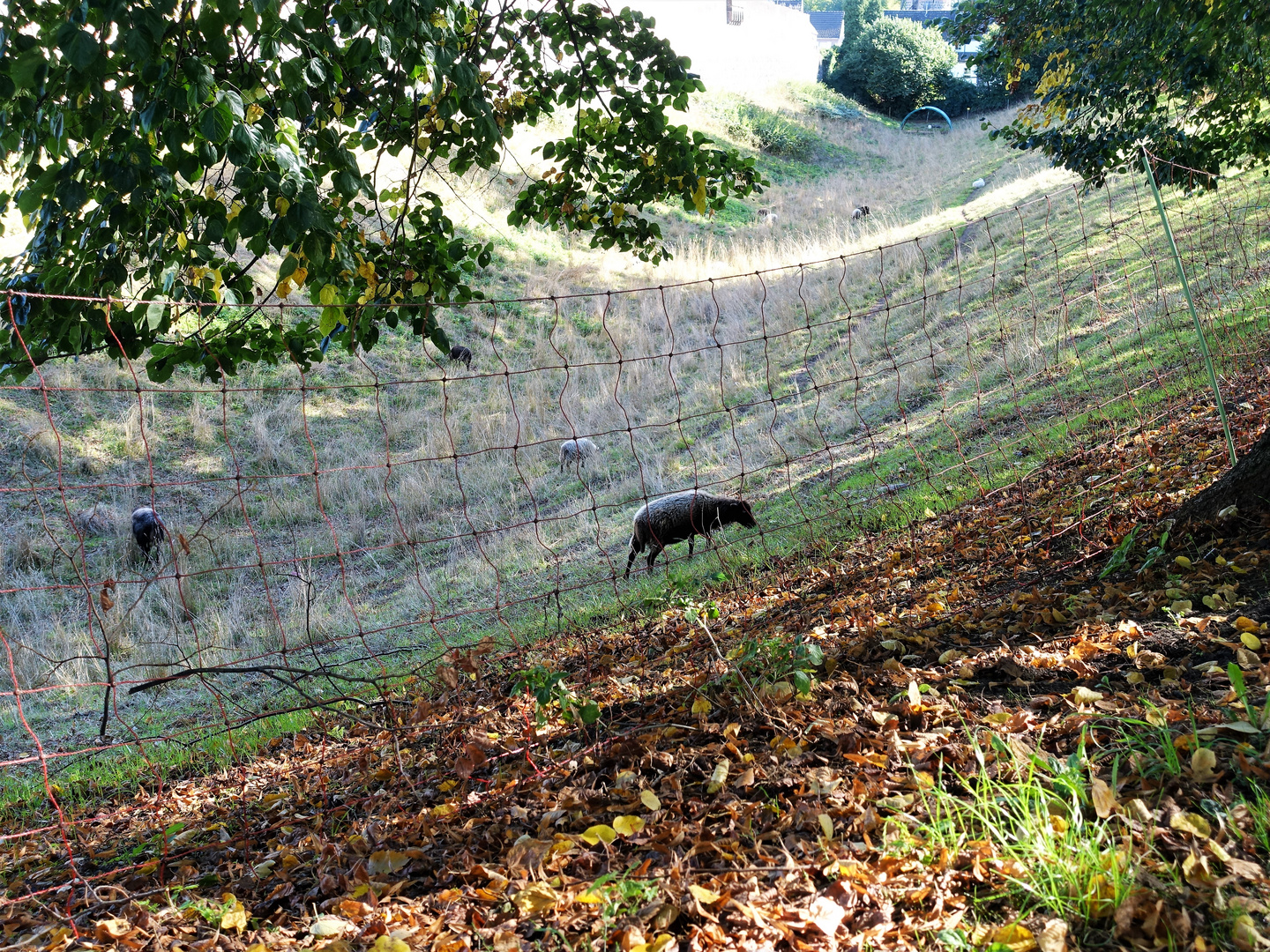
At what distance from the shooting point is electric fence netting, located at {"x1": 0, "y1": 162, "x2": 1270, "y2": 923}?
15.6ft

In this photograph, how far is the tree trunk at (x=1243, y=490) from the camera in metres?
3.42

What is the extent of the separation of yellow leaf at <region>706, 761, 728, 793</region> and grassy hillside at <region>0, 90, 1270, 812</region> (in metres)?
1.82

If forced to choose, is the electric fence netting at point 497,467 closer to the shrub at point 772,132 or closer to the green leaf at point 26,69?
the green leaf at point 26,69

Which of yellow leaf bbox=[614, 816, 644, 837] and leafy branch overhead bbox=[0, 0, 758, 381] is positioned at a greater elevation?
leafy branch overhead bbox=[0, 0, 758, 381]

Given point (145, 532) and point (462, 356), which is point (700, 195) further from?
point (462, 356)

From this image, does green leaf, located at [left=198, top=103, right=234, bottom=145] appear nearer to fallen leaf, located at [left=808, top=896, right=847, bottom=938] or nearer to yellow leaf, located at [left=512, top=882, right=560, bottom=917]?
yellow leaf, located at [left=512, top=882, right=560, bottom=917]

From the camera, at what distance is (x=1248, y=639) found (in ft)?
8.73

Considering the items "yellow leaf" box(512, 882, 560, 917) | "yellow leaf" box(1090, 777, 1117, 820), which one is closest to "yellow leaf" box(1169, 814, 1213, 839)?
"yellow leaf" box(1090, 777, 1117, 820)

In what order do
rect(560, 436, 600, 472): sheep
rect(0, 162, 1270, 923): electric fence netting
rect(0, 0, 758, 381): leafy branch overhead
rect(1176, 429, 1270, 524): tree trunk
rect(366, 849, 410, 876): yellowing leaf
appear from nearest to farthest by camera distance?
1. rect(366, 849, 410, 876): yellowing leaf
2. rect(0, 0, 758, 381): leafy branch overhead
3. rect(1176, 429, 1270, 524): tree trunk
4. rect(0, 162, 1270, 923): electric fence netting
5. rect(560, 436, 600, 472): sheep

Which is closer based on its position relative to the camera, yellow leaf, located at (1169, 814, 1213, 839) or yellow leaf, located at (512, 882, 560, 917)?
yellow leaf, located at (1169, 814, 1213, 839)

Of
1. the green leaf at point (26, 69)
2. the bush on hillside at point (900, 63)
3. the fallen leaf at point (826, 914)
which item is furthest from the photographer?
the bush on hillside at point (900, 63)

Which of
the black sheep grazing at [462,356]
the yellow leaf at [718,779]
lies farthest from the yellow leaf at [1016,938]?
the black sheep grazing at [462,356]

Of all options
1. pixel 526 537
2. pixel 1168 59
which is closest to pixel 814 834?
pixel 526 537

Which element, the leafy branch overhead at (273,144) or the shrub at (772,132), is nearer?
the leafy branch overhead at (273,144)
